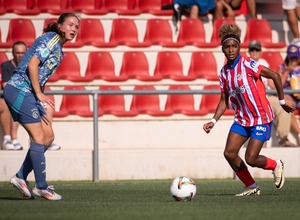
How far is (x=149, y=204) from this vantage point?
30.4 feet

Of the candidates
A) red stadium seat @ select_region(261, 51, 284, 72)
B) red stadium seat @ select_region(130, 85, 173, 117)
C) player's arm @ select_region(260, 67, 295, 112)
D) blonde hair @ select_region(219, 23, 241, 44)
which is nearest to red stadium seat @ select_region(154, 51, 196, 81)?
red stadium seat @ select_region(130, 85, 173, 117)

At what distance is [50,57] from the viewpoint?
31.9ft

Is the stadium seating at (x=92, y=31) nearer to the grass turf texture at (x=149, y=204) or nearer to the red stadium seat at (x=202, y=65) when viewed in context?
the red stadium seat at (x=202, y=65)

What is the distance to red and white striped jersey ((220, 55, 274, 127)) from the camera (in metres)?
10.3

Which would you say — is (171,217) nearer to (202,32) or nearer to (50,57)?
(50,57)

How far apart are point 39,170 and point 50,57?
119 cm

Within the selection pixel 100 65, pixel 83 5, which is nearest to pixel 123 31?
pixel 100 65

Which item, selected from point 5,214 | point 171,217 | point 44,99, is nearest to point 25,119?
point 44,99

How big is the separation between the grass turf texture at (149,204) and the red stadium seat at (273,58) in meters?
4.56

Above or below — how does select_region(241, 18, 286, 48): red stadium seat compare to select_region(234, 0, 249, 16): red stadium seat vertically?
below

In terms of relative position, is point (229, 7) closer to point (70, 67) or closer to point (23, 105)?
point (70, 67)

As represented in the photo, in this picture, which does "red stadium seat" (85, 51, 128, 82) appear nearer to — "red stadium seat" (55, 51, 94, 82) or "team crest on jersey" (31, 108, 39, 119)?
"red stadium seat" (55, 51, 94, 82)

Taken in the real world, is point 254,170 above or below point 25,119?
below

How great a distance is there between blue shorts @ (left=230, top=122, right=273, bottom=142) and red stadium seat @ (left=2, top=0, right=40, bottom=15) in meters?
7.71
